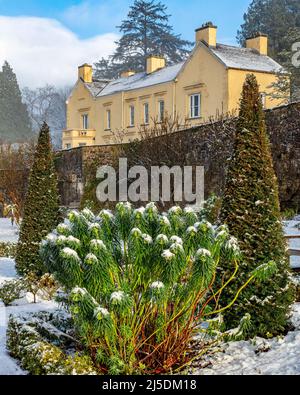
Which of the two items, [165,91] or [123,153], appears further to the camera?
[165,91]

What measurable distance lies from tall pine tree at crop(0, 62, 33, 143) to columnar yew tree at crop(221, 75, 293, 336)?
5029cm

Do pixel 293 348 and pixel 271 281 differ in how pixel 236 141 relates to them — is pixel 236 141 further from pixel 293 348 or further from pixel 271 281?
pixel 293 348

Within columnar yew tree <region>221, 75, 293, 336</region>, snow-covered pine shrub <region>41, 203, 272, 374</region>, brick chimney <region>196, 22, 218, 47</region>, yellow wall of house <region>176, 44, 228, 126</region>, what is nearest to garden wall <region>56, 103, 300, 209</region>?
yellow wall of house <region>176, 44, 228, 126</region>

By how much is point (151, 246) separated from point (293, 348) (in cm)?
191

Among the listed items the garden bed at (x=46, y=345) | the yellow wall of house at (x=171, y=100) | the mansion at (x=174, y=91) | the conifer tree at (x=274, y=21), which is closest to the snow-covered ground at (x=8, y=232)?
the mansion at (x=174, y=91)

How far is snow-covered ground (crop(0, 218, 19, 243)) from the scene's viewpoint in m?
17.3

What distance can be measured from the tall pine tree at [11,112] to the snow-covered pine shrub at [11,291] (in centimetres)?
4696

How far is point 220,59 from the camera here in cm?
2606

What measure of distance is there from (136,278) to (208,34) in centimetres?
2418

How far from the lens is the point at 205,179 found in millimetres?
18094

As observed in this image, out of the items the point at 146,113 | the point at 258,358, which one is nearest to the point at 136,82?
the point at 146,113

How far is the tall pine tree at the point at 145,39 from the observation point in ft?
113

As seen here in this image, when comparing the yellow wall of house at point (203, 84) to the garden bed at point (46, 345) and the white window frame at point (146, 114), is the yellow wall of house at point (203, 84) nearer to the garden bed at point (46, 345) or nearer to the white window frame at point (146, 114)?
the white window frame at point (146, 114)
